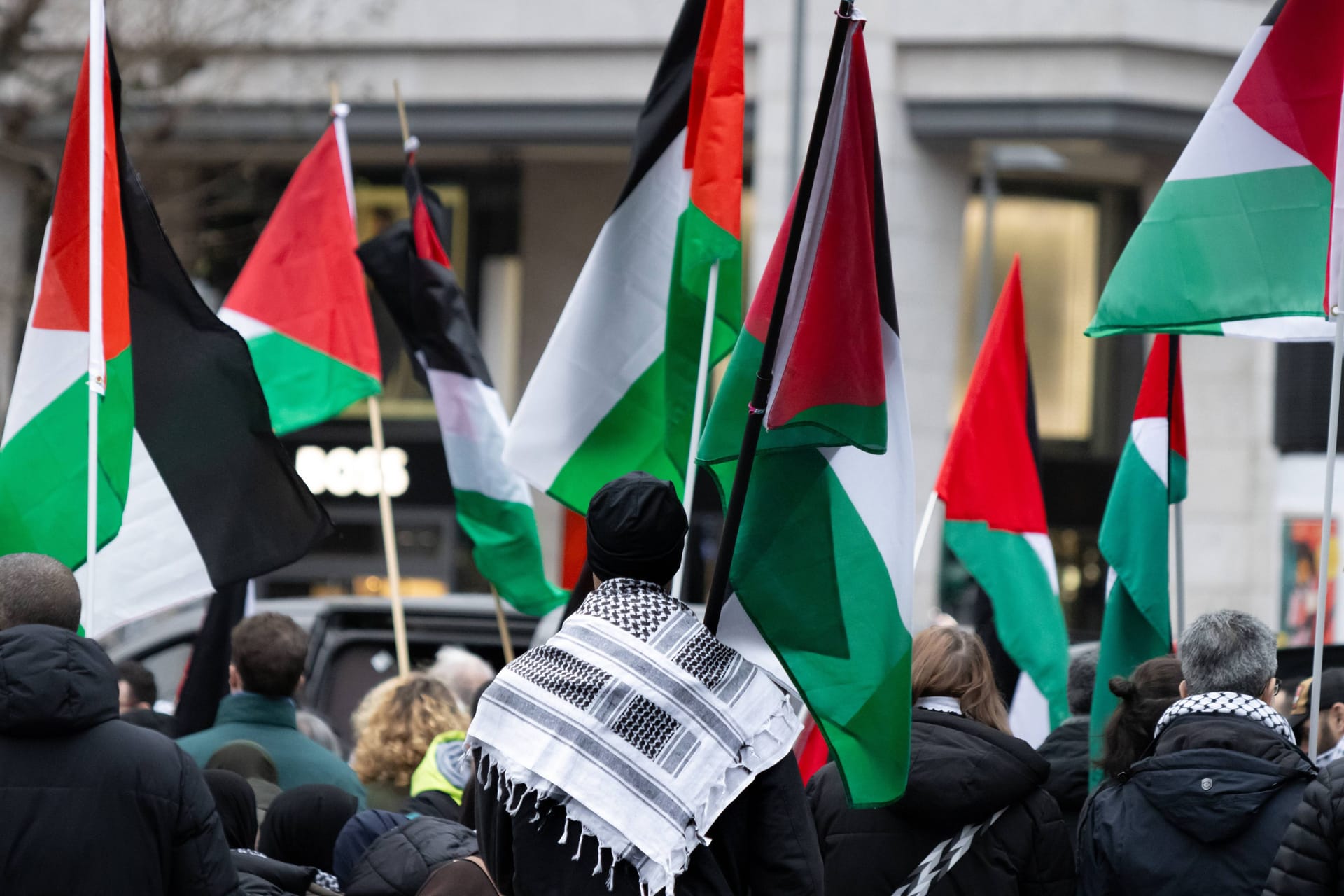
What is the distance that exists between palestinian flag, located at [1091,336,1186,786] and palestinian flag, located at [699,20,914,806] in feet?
6.84

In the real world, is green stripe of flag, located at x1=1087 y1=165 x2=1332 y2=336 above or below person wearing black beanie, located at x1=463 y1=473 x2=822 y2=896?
above

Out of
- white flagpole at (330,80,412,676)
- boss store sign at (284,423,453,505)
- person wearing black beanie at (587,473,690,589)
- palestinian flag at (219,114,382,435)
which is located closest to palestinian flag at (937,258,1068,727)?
white flagpole at (330,80,412,676)

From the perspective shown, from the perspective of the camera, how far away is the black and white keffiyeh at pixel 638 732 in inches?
131

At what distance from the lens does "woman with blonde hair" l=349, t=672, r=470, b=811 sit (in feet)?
17.9

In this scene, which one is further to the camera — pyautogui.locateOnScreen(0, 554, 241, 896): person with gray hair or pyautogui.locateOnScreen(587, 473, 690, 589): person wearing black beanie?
pyautogui.locateOnScreen(0, 554, 241, 896): person with gray hair

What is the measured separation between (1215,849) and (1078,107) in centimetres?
1482

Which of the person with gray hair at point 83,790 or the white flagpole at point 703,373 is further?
the white flagpole at point 703,373

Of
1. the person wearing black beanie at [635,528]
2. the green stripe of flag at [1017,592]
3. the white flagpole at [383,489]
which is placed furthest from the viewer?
the green stripe of flag at [1017,592]

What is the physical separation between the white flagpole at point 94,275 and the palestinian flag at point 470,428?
179cm

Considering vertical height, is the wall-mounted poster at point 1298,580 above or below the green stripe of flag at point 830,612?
below

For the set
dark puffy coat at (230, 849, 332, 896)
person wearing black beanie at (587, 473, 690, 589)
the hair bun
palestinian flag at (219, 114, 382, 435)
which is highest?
palestinian flag at (219, 114, 382, 435)

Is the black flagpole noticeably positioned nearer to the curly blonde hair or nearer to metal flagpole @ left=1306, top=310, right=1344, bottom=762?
metal flagpole @ left=1306, top=310, right=1344, bottom=762

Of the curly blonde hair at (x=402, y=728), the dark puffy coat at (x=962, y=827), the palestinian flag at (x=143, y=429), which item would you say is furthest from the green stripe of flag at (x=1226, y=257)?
the palestinian flag at (x=143, y=429)

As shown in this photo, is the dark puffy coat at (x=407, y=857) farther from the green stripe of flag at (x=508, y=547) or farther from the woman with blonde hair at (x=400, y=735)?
the green stripe of flag at (x=508, y=547)
